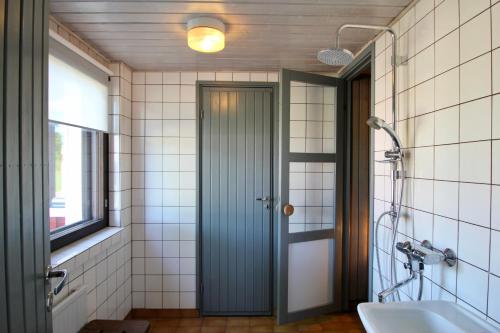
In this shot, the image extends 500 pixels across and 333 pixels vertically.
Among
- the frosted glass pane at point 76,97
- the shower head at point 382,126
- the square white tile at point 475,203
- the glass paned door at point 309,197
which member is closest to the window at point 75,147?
the frosted glass pane at point 76,97

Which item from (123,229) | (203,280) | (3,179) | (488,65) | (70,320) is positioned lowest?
(203,280)

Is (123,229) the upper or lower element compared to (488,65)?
lower

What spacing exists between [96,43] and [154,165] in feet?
3.23

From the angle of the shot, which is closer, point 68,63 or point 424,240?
point 424,240

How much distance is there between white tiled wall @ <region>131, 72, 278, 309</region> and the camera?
7.95ft

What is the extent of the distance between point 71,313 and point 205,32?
1.69m

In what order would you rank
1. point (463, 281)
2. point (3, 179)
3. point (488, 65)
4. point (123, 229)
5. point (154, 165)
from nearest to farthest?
1. point (3, 179)
2. point (488, 65)
3. point (463, 281)
4. point (123, 229)
5. point (154, 165)

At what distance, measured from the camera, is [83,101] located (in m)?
1.86

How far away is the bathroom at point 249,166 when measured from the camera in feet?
3.22

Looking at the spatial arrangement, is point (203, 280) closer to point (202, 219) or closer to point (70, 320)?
point (202, 219)

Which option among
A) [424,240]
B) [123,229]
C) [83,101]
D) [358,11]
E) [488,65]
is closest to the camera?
[488,65]

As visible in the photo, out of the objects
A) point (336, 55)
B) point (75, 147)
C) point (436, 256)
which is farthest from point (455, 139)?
point (75, 147)

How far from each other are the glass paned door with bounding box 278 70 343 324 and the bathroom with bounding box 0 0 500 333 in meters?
0.01

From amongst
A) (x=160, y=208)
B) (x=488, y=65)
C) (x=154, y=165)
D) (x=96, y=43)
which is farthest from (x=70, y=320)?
(x=488, y=65)
